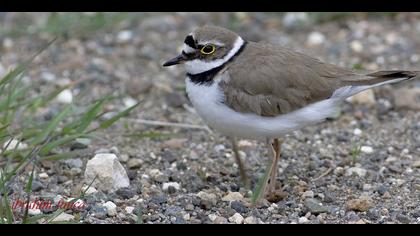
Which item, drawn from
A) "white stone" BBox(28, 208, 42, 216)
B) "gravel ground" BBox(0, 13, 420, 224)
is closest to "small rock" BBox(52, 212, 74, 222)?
"gravel ground" BBox(0, 13, 420, 224)

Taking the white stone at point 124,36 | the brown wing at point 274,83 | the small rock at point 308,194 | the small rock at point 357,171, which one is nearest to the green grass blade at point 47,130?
the brown wing at point 274,83

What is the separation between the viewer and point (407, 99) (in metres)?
6.89

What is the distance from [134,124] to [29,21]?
2.72 m

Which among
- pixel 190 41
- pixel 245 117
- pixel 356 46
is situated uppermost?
pixel 190 41

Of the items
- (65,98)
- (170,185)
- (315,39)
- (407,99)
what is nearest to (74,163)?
(170,185)

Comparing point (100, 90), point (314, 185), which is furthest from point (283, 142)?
point (100, 90)

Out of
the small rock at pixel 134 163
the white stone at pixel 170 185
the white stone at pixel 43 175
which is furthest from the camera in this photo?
the small rock at pixel 134 163

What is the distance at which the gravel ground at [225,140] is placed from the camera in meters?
5.09

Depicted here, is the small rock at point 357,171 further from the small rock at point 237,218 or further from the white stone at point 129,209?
the white stone at point 129,209

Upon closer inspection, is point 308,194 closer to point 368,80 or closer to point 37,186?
point 368,80

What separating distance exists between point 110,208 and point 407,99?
3165 millimetres

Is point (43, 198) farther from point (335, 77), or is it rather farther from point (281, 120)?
point (335, 77)

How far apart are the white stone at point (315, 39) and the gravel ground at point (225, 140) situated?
2cm
